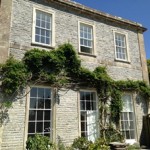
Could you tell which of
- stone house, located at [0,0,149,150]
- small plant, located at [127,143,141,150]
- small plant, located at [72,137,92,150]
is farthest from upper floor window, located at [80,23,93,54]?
small plant, located at [127,143,141,150]

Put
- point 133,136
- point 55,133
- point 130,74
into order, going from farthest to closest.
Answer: point 130,74 < point 133,136 < point 55,133

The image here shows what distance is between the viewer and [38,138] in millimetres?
8555

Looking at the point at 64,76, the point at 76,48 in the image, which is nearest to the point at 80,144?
the point at 64,76

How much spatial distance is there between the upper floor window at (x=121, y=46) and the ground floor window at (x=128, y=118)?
2617 mm

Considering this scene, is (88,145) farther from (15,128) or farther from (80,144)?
(15,128)

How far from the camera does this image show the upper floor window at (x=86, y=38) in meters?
12.7

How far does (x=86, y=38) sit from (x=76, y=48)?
1.16m

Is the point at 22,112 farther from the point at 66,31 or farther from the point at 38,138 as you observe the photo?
the point at 66,31

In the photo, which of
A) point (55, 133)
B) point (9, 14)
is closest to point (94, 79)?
point (55, 133)

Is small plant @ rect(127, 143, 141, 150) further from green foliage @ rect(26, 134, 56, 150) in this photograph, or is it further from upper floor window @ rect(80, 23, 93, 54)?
upper floor window @ rect(80, 23, 93, 54)

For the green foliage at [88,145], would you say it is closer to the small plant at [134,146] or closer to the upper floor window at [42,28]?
the small plant at [134,146]

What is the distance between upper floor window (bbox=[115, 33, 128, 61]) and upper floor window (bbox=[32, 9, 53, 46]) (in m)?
4.82

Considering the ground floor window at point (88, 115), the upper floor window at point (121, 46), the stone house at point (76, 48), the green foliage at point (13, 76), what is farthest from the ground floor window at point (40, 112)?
the upper floor window at point (121, 46)

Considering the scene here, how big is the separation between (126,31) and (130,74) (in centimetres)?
315
